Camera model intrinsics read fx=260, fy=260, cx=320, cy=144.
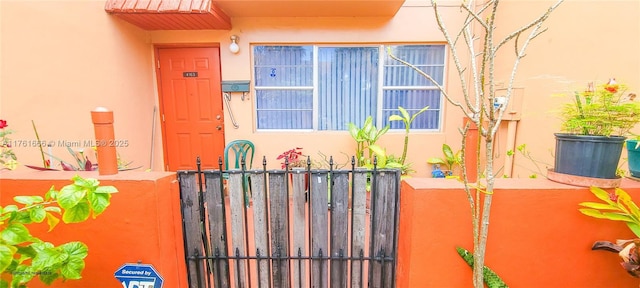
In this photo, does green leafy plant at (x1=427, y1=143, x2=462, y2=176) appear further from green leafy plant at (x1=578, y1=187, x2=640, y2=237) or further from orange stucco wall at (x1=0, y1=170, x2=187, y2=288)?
orange stucco wall at (x1=0, y1=170, x2=187, y2=288)

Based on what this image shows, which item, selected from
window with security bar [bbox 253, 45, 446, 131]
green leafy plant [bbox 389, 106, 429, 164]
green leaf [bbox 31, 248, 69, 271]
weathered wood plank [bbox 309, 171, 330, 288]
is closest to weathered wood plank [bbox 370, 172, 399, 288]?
weathered wood plank [bbox 309, 171, 330, 288]

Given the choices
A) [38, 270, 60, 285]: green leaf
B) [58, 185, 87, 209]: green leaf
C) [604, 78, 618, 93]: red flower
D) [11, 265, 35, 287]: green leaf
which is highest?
[604, 78, 618, 93]: red flower

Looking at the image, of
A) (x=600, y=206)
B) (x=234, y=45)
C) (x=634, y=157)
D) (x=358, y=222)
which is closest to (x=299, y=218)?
(x=358, y=222)

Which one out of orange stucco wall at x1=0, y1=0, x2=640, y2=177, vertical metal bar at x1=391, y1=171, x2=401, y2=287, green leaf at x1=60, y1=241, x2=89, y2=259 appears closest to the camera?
green leaf at x1=60, y1=241, x2=89, y2=259

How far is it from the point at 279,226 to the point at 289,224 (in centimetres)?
6

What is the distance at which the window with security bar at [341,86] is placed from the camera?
3.83m

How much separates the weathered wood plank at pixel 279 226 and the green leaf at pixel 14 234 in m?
0.92

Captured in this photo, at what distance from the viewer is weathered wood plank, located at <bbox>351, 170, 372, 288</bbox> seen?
1392mm

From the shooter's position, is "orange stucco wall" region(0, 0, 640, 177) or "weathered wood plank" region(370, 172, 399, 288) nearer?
"weathered wood plank" region(370, 172, 399, 288)

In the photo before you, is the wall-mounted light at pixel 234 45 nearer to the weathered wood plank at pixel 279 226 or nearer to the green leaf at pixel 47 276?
the weathered wood plank at pixel 279 226

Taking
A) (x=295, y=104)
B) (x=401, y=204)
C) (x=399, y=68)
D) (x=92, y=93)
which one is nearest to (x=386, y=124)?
(x=399, y=68)

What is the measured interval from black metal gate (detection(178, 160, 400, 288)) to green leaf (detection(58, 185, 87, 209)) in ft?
1.67

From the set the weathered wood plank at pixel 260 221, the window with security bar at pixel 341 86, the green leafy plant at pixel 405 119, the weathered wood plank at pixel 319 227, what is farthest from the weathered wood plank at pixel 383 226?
the window with security bar at pixel 341 86

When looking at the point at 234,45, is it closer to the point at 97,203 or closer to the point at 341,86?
the point at 341,86
